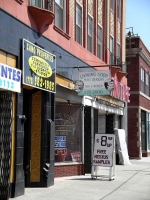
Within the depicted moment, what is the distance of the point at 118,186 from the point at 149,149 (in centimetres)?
1944

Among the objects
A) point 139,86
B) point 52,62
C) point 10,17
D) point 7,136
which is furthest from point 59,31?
point 139,86

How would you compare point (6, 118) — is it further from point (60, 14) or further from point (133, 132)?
point (133, 132)

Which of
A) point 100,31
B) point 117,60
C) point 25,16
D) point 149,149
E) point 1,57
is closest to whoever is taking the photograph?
point 1,57

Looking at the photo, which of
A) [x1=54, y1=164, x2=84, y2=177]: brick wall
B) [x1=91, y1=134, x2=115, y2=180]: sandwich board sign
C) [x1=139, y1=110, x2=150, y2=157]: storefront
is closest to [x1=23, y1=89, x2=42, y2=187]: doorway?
[x1=54, y1=164, x2=84, y2=177]: brick wall

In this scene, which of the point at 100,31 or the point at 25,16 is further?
the point at 100,31

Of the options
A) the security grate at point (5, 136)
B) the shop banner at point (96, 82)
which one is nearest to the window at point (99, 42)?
the shop banner at point (96, 82)

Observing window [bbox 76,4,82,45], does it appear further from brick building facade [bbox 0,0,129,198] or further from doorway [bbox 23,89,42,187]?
doorway [bbox 23,89,42,187]

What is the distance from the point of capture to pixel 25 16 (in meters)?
10.9

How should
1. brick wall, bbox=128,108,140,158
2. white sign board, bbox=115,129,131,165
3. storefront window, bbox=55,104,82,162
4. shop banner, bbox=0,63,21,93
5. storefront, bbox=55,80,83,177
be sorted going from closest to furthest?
shop banner, bbox=0,63,21,93, storefront, bbox=55,80,83,177, storefront window, bbox=55,104,82,162, white sign board, bbox=115,129,131,165, brick wall, bbox=128,108,140,158

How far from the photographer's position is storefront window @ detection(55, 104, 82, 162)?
14711 millimetres

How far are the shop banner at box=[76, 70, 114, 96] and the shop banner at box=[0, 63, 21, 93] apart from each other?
15.4 feet

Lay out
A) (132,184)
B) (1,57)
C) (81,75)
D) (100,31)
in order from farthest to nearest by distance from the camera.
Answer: (100,31) → (81,75) → (132,184) → (1,57)

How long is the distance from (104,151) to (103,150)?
0.05 metres

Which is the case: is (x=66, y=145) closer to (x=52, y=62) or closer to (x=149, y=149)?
(x=52, y=62)
